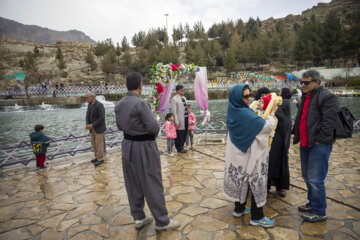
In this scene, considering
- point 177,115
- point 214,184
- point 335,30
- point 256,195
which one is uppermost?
point 335,30

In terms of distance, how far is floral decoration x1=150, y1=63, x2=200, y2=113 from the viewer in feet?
22.3

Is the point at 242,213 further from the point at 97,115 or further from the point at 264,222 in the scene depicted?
the point at 97,115

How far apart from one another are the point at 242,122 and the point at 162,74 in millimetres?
4799

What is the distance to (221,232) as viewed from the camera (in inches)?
108

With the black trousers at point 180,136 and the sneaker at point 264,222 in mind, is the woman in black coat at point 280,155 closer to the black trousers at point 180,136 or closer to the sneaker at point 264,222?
the sneaker at point 264,222

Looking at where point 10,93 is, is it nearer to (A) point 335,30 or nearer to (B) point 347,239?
(B) point 347,239

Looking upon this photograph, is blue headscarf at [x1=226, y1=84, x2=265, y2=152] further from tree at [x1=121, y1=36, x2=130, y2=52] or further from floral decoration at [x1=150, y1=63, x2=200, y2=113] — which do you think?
tree at [x1=121, y1=36, x2=130, y2=52]

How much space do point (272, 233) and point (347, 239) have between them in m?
0.84

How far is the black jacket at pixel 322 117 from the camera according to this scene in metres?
2.60

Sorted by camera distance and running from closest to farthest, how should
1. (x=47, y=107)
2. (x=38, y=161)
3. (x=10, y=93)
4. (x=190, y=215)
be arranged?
(x=190, y=215) → (x=38, y=161) → (x=47, y=107) → (x=10, y=93)

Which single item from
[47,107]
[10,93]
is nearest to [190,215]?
[47,107]

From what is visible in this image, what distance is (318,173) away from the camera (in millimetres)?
2744

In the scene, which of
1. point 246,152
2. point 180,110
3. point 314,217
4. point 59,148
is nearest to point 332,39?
point 180,110

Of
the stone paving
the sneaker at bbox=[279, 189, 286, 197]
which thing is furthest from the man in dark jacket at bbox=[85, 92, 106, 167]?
the sneaker at bbox=[279, 189, 286, 197]
